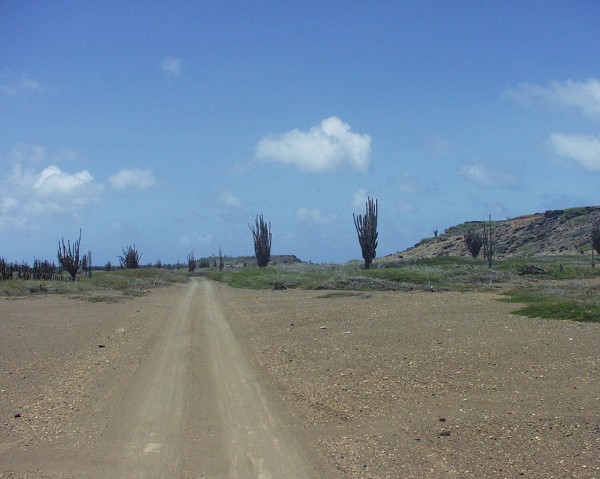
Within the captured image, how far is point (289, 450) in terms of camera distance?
6.74 meters

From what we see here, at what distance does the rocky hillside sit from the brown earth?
51.5m

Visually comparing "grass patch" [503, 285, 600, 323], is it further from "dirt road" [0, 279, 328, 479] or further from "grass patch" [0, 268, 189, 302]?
"grass patch" [0, 268, 189, 302]

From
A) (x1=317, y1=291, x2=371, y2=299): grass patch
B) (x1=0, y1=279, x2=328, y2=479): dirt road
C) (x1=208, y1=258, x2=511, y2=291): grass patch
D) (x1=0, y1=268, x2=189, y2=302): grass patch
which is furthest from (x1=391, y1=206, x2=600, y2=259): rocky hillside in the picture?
(x1=0, y1=279, x2=328, y2=479): dirt road

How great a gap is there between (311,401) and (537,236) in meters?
70.7

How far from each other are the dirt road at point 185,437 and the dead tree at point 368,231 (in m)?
34.5

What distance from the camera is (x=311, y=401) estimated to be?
28.7ft

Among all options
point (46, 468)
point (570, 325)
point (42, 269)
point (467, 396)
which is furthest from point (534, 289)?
point (42, 269)

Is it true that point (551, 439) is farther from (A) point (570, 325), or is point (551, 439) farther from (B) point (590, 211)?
(B) point (590, 211)

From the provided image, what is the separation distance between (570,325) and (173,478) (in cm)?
1147

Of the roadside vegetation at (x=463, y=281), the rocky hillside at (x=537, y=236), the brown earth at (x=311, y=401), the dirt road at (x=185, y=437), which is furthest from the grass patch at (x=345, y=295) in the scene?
the rocky hillside at (x=537, y=236)

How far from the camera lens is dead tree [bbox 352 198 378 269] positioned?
4503 centimetres

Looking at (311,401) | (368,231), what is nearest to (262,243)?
(368,231)

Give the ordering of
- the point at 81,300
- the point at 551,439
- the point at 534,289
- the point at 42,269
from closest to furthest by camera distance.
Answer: the point at 551,439
the point at 534,289
the point at 81,300
the point at 42,269

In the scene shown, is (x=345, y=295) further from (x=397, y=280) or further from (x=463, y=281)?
(x=463, y=281)
